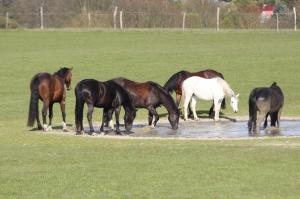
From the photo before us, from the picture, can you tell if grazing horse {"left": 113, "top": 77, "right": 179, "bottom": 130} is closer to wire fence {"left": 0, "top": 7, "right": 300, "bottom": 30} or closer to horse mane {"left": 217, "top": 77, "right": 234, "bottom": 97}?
horse mane {"left": 217, "top": 77, "right": 234, "bottom": 97}

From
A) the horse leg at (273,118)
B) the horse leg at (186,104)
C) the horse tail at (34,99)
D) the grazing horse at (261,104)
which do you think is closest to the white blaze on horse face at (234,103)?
the horse leg at (186,104)

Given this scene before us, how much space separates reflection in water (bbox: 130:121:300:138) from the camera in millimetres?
18875

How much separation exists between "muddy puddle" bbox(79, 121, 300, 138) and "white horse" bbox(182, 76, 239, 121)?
1.68 ft

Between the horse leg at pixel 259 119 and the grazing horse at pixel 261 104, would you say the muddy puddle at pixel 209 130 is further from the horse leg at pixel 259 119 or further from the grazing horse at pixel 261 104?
the grazing horse at pixel 261 104

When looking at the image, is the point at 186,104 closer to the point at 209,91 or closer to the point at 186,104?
the point at 186,104

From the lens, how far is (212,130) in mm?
20047

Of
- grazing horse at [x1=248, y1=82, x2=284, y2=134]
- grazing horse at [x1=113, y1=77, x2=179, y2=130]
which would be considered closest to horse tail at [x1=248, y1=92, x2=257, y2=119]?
grazing horse at [x1=248, y1=82, x2=284, y2=134]

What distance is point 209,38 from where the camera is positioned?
2050 inches

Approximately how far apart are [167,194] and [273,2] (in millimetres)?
93046

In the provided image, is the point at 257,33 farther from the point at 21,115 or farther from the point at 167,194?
the point at 167,194

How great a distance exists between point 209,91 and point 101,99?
14.0 feet

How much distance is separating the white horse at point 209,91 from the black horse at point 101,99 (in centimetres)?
326


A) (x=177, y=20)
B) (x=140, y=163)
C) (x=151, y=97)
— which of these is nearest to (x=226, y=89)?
(x=151, y=97)

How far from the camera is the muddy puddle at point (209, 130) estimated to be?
61.8 ft
